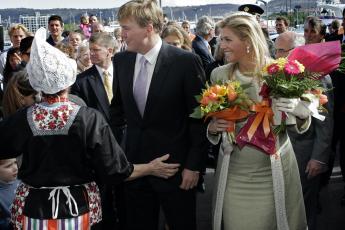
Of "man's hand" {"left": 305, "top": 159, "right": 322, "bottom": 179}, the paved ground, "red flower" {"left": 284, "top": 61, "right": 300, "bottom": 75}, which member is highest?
"red flower" {"left": 284, "top": 61, "right": 300, "bottom": 75}

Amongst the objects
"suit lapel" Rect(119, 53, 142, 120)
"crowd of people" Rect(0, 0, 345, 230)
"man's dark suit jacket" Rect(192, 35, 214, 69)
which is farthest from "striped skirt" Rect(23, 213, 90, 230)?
"man's dark suit jacket" Rect(192, 35, 214, 69)

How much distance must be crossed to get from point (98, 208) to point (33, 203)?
14.4 inches

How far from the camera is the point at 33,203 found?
2.63 meters

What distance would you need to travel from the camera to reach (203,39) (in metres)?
7.74

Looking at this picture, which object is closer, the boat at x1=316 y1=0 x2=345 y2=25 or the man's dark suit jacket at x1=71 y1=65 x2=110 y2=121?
the man's dark suit jacket at x1=71 y1=65 x2=110 y2=121

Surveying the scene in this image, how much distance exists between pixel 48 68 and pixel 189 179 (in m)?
1.26

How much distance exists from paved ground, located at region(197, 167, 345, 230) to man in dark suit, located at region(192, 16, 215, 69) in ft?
6.66

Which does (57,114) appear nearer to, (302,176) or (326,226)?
(302,176)

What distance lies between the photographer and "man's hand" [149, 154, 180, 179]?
314 cm

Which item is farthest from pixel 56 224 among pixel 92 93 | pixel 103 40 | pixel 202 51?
pixel 202 51

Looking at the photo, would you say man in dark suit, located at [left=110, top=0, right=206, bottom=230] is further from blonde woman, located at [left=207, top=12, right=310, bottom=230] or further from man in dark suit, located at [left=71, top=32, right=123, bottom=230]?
man in dark suit, located at [left=71, top=32, right=123, bottom=230]

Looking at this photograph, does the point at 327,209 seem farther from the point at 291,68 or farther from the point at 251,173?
the point at 291,68

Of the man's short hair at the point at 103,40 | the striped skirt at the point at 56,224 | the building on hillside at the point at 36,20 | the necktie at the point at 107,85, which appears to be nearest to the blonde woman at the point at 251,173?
the striped skirt at the point at 56,224

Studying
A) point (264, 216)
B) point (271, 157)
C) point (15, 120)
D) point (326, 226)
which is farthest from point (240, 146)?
point (326, 226)
